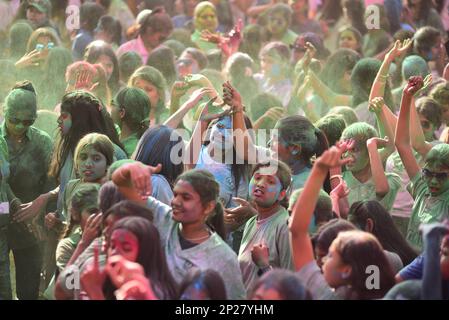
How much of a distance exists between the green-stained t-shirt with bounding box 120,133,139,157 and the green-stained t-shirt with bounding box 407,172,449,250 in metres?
2.06

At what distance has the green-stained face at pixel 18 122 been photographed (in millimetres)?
12016

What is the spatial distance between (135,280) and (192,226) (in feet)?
4.21

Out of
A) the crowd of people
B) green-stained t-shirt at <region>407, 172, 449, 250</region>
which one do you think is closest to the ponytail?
the crowd of people

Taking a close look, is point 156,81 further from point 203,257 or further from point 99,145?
point 203,257

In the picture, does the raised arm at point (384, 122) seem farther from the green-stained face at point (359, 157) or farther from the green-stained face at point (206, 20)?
the green-stained face at point (206, 20)

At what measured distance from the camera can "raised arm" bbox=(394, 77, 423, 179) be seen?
450 inches

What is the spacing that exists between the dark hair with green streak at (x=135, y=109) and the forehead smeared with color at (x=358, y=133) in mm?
1498

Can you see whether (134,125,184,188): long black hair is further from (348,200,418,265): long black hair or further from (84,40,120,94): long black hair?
(84,40,120,94): long black hair

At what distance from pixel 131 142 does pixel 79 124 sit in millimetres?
476

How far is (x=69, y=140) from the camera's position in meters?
11.9

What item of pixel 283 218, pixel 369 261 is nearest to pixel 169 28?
pixel 283 218

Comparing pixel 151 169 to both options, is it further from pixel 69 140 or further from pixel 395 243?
pixel 69 140

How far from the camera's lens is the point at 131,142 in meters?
12.3

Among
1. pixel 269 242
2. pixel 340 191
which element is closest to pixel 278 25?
pixel 340 191
